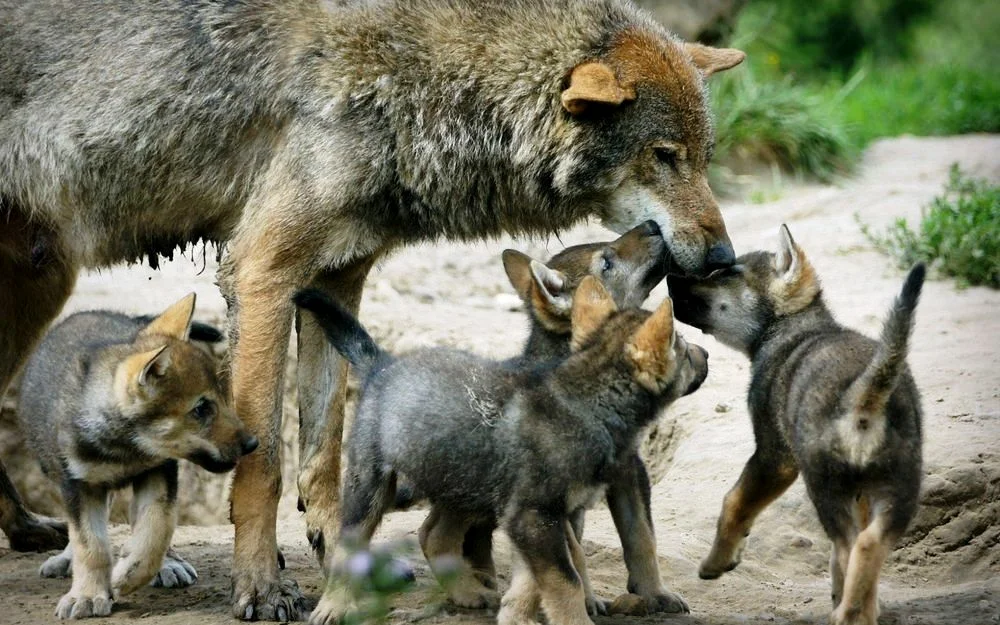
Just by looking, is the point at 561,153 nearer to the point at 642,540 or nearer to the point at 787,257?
the point at 787,257

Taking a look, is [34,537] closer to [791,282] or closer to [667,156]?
[667,156]

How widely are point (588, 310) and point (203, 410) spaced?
152 centimetres

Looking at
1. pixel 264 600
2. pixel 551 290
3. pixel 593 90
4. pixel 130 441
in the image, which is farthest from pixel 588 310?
pixel 130 441

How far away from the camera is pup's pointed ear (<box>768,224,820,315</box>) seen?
5.36 m

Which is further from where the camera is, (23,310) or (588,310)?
(23,310)

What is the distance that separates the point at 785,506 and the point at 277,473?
2.42 m

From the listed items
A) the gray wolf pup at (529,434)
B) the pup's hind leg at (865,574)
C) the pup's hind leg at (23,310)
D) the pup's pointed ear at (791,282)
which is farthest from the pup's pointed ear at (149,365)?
the pup's hind leg at (865,574)

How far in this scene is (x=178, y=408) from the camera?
5094mm

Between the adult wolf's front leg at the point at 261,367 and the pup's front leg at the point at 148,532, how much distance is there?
28 cm

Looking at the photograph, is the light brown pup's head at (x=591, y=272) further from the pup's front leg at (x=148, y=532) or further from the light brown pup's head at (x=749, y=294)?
the pup's front leg at (x=148, y=532)

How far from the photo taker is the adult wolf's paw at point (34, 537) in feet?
21.4

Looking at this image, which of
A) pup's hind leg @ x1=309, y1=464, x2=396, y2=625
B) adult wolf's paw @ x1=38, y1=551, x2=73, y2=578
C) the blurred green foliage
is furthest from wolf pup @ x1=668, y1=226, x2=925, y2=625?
the blurred green foliage

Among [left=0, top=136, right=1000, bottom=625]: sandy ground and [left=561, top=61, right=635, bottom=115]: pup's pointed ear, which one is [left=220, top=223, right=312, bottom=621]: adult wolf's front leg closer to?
[left=0, top=136, right=1000, bottom=625]: sandy ground

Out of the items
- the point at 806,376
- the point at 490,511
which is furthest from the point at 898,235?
the point at 490,511
